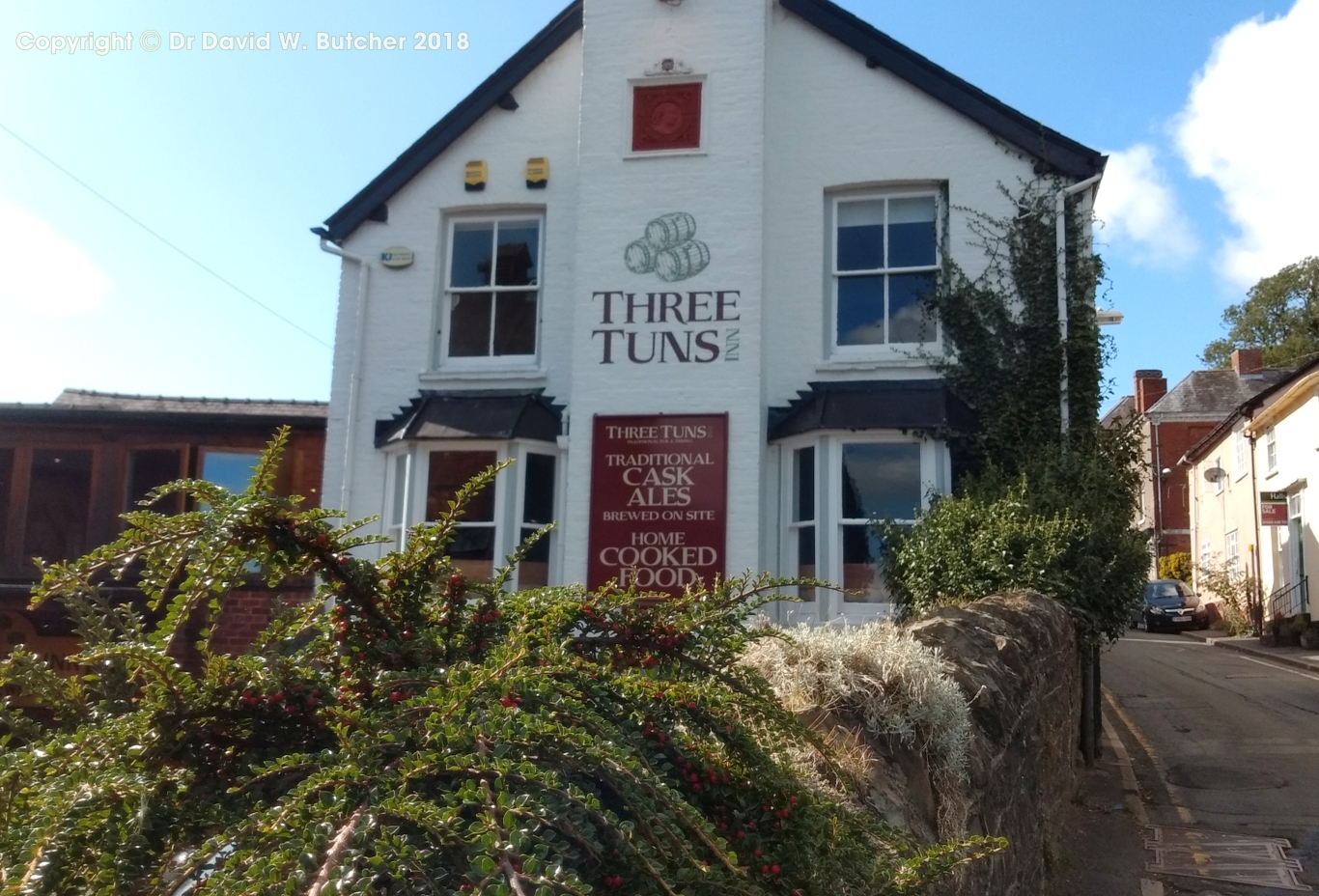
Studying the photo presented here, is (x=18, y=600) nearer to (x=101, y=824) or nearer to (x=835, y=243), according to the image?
(x=835, y=243)

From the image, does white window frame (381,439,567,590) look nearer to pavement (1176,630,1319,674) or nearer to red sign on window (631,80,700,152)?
red sign on window (631,80,700,152)

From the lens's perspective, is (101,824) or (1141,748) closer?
(101,824)

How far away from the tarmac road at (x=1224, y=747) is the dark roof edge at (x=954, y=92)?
5.62 meters

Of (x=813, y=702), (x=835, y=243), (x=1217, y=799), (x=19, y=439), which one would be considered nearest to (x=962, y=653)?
(x=813, y=702)

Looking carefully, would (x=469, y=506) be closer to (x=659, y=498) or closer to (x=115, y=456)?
(x=659, y=498)

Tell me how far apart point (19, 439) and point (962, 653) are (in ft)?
42.0

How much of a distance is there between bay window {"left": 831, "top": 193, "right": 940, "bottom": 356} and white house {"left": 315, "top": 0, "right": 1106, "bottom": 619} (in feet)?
0.07

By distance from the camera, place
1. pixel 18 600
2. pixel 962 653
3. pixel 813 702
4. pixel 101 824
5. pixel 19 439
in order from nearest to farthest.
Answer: pixel 101 824 < pixel 813 702 < pixel 962 653 < pixel 18 600 < pixel 19 439

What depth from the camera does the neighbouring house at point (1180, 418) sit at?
138 feet

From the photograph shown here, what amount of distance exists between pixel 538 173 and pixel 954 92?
4237mm

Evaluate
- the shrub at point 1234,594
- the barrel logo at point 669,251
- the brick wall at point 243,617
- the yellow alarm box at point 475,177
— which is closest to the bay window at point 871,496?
the barrel logo at point 669,251

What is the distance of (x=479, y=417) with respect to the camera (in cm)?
1130

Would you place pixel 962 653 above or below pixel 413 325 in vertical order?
below

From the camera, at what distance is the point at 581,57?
40.1ft
